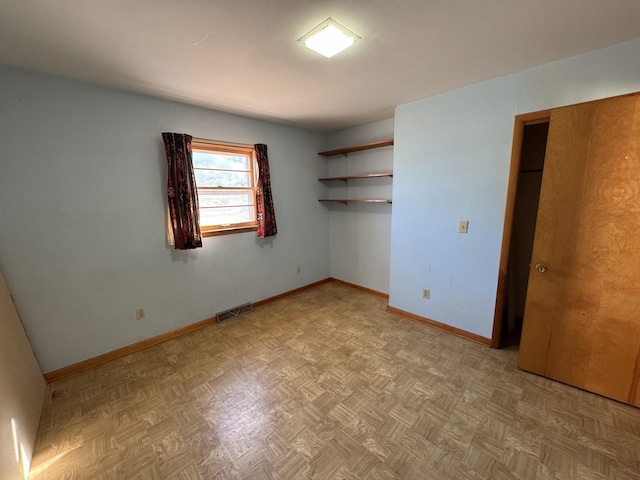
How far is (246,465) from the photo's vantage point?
1.37 meters

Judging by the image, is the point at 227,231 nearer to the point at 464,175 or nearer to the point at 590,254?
the point at 464,175

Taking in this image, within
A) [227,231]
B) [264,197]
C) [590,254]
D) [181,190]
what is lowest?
[590,254]

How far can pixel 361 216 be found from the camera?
367 centimetres

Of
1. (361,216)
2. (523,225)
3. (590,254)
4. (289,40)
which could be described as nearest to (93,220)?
(289,40)

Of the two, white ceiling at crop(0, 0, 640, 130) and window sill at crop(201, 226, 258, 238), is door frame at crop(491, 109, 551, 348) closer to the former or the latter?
white ceiling at crop(0, 0, 640, 130)

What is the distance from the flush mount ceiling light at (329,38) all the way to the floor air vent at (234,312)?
2761 millimetres

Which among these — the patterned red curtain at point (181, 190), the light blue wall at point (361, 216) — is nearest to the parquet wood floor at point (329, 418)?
the patterned red curtain at point (181, 190)

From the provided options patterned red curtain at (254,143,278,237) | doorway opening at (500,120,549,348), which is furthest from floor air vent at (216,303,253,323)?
doorway opening at (500,120,549,348)

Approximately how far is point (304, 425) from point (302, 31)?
235cm

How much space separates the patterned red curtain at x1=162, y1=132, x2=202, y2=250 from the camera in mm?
2371

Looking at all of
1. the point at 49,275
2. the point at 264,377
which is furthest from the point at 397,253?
the point at 49,275

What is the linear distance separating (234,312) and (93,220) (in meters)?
1.68

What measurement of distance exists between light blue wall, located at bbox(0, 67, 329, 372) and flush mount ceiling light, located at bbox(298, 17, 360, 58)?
5.40ft

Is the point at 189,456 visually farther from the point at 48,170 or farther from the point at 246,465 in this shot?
the point at 48,170
